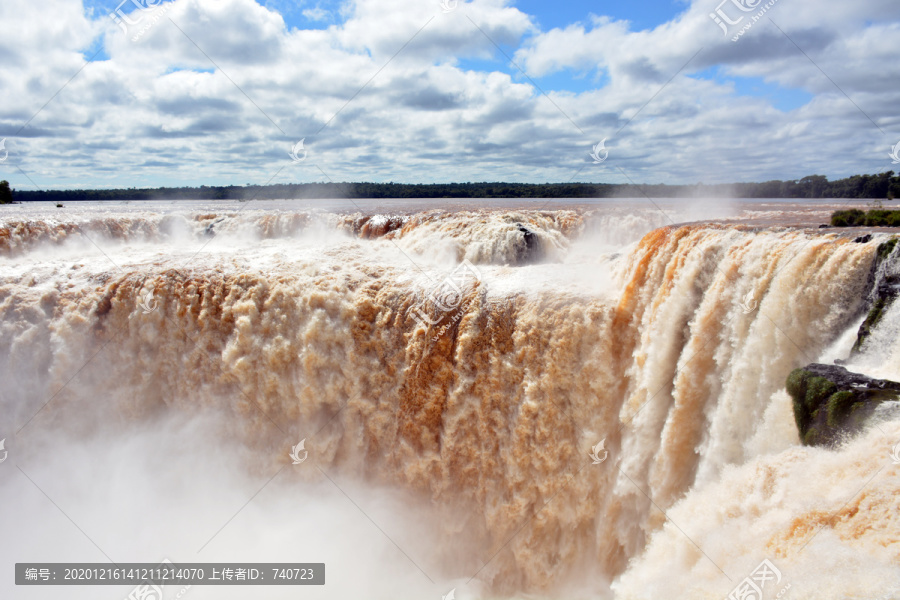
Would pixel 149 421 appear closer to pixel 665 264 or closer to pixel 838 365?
pixel 665 264

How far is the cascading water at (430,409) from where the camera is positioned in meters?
7.71

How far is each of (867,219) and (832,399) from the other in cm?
655

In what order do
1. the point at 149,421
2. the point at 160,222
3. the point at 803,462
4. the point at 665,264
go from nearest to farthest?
1. the point at 803,462
2. the point at 665,264
3. the point at 149,421
4. the point at 160,222

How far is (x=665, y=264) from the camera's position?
34.0ft

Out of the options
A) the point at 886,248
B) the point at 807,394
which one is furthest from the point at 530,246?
the point at 807,394

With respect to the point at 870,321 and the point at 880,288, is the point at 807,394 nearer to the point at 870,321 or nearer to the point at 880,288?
the point at 870,321

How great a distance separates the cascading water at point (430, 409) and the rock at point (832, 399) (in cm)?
24

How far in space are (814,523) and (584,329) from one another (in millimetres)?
5480

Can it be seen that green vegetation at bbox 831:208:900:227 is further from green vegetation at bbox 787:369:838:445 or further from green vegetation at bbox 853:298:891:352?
green vegetation at bbox 787:369:838:445

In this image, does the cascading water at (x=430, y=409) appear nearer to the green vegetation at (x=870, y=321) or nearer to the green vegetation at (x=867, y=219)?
the green vegetation at (x=870, y=321)

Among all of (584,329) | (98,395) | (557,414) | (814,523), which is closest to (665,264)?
(584,329)

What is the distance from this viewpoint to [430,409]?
11266mm

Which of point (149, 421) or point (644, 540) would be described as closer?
point (644, 540)

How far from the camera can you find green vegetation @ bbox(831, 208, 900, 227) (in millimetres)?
10089
